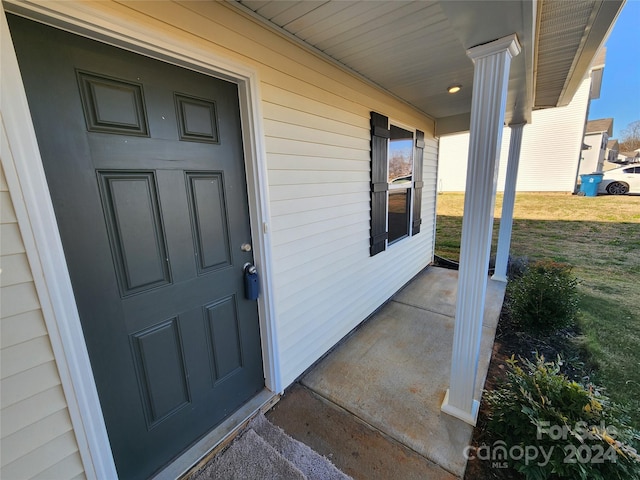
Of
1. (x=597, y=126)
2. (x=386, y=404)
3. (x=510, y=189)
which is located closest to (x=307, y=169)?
(x=386, y=404)

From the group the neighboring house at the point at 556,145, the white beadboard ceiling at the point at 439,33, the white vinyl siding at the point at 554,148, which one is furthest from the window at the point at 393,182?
the white vinyl siding at the point at 554,148

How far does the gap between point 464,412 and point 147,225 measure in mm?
2115

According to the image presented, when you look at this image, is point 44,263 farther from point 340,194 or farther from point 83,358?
point 340,194

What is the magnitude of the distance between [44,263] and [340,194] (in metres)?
1.84

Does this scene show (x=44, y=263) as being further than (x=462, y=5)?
No

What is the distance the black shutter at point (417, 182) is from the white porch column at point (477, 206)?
2277mm

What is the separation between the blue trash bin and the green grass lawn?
50cm

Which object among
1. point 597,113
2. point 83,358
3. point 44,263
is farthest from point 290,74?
point 597,113

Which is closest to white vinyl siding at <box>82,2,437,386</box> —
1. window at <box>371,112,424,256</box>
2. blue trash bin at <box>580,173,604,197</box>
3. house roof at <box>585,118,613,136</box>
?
window at <box>371,112,424,256</box>

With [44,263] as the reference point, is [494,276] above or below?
below

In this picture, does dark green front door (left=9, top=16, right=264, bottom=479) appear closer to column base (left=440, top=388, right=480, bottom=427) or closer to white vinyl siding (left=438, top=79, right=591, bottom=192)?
column base (left=440, top=388, right=480, bottom=427)

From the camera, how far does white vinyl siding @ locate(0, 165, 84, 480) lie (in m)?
0.85

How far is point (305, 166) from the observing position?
1.89 metres

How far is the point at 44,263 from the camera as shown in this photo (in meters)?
0.90
